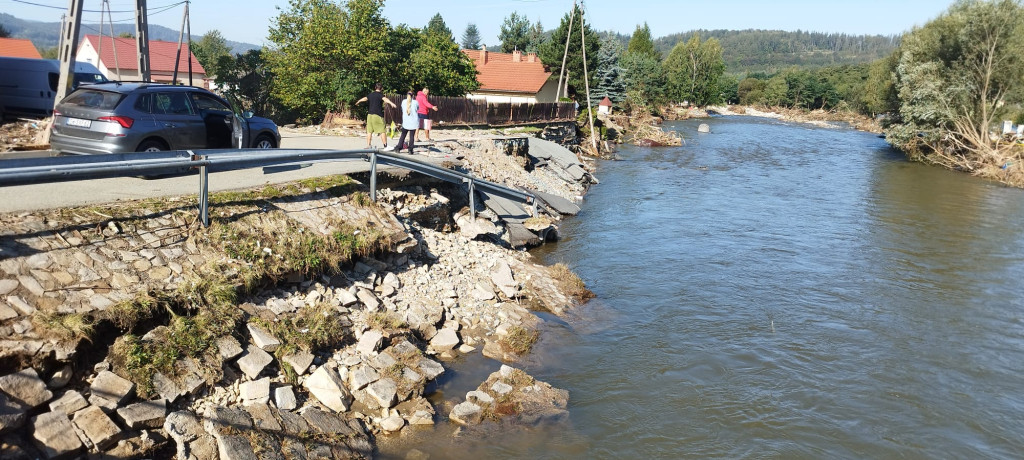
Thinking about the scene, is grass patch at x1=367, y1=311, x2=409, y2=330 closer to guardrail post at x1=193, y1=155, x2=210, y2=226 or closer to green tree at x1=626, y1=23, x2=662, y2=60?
guardrail post at x1=193, y1=155, x2=210, y2=226

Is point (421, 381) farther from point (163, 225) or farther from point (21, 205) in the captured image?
point (21, 205)

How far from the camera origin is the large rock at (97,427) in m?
5.48

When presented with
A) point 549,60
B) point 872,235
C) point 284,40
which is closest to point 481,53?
point 549,60

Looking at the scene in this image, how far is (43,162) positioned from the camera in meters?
6.69

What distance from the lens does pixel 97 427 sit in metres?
5.54

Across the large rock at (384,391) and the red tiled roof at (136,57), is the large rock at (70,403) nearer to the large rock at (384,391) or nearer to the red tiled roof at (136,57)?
the large rock at (384,391)

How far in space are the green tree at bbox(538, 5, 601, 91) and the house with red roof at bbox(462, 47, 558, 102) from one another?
38.3 inches

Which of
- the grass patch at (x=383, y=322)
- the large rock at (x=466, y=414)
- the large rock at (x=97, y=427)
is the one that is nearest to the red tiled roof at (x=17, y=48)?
the grass patch at (x=383, y=322)

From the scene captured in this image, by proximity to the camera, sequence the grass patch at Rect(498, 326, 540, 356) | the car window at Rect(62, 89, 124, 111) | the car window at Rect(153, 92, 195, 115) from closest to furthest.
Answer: the grass patch at Rect(498, 326, 540, 356) < the car window at Rect(62, 89, 124, 111) < the car window at Rect(153, 92, 195, 115)

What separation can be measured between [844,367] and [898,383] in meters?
0.71

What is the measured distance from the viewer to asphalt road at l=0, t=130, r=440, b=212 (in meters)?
7.65

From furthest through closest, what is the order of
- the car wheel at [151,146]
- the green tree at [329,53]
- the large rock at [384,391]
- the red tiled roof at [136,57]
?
the red tiled roof at [136,57], the green tree at [329,53], the car wheel at [151,146], the large rock at [384,391]

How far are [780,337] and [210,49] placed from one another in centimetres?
7556

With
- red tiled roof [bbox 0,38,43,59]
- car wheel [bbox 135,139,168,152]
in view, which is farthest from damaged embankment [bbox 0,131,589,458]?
red tiled roof [bbox 0,38,43,59]
